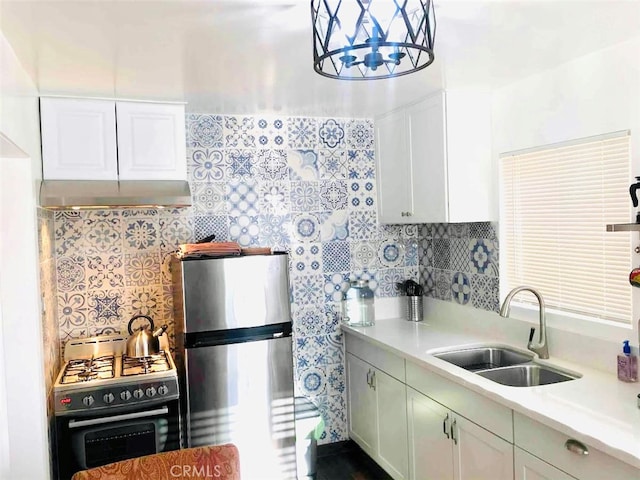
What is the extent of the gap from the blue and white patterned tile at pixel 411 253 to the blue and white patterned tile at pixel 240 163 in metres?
1.23

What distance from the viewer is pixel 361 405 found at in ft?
11.7

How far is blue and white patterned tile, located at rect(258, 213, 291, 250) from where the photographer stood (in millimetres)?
3559

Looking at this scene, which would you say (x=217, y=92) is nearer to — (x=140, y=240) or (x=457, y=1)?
(x=140, y=240)

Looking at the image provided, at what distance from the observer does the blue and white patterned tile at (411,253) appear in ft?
13.0

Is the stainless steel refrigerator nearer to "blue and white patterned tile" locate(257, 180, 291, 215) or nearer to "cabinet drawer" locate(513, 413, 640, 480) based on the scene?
"blue and white patterned tile" locate(257, 180, 291, 215)

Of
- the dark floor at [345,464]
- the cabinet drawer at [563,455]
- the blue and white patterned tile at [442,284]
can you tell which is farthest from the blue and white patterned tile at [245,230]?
the cabinet drawer at [563,455]

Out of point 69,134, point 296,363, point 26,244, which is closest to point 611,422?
point 296,363

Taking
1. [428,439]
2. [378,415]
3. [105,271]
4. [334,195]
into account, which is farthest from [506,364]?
[105,271]

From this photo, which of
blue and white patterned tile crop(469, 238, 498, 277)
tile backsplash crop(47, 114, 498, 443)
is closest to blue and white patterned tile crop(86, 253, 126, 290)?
tile backsplash crop(47, 114, 498, 443)

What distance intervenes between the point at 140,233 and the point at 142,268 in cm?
21

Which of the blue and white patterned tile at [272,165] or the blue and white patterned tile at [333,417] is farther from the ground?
the blue and white patterned tile at [272,165]

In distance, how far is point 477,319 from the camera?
3.35 metres

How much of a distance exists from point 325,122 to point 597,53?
5.71 feet

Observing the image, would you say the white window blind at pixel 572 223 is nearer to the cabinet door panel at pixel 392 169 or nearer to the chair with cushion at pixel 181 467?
the cabinet door panel at pixel 392 169
